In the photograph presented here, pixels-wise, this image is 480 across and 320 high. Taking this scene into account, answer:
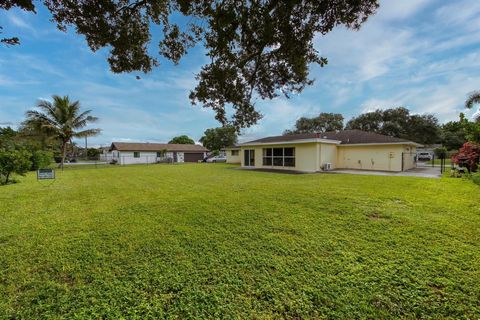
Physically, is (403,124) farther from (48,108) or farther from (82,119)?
(48,108)

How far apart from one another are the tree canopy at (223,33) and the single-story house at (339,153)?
10.9 meters

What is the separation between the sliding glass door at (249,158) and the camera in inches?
817

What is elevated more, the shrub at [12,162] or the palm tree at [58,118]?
the palm tree at [58,118]

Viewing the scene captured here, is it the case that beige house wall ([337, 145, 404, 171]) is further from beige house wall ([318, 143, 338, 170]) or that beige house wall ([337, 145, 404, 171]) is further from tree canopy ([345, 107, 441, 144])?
tree canopy ([345, 107, 441, 144])

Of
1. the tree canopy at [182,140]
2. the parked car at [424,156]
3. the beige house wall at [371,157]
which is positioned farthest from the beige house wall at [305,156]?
the tree canopy at [182,140]

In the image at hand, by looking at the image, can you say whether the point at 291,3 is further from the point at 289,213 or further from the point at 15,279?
the point at 15,279

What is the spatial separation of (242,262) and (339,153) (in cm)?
1776

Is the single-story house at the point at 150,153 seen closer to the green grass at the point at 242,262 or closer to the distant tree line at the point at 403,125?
the distant tree line at the point at 403,125

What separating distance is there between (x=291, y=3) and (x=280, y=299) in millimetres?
4662

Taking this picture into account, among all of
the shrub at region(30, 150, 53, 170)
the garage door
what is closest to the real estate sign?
the shrub at region(30, 150, 53, 170)

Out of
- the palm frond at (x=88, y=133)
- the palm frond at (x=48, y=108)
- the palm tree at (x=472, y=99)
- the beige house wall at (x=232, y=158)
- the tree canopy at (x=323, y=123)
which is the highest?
the tree canopy at (x=323, y=123)

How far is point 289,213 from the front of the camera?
5.53 meters

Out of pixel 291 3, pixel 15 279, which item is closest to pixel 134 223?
pixel 15 279

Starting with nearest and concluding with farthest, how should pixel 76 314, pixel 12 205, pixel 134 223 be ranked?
pixel 76 314 < pixel 134 223 < pixel 12 205
